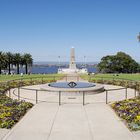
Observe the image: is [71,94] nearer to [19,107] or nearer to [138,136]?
[19,107]

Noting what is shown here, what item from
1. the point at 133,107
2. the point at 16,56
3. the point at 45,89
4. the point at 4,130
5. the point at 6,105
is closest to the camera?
the point at 4,130

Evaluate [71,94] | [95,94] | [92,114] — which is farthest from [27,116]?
[95,94]

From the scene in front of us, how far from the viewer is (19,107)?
14352mm

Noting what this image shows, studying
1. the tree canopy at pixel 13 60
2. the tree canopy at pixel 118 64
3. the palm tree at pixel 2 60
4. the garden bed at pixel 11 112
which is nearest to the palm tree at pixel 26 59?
the tree canopy at pixel 13 60

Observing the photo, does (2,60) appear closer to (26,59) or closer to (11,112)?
(26,59)

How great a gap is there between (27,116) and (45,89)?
935 centimetres

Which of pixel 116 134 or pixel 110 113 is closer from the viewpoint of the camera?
pixel 116 134

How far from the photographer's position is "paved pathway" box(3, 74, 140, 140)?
962 cm

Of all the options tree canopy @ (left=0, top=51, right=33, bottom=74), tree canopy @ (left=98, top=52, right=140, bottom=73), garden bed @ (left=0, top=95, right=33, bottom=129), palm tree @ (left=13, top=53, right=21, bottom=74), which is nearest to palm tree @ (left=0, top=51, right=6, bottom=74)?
tree canopy @ (left=0, top=51, right=33, bottom=74)

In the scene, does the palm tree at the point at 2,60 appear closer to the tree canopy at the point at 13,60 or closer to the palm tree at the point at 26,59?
the tree canopy at the point at 13,60

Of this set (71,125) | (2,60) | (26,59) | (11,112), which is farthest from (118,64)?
(71,125)

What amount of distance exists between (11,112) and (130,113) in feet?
21.5

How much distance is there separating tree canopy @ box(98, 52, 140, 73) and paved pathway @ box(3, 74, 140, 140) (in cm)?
7984

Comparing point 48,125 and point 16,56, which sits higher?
point 16,56
